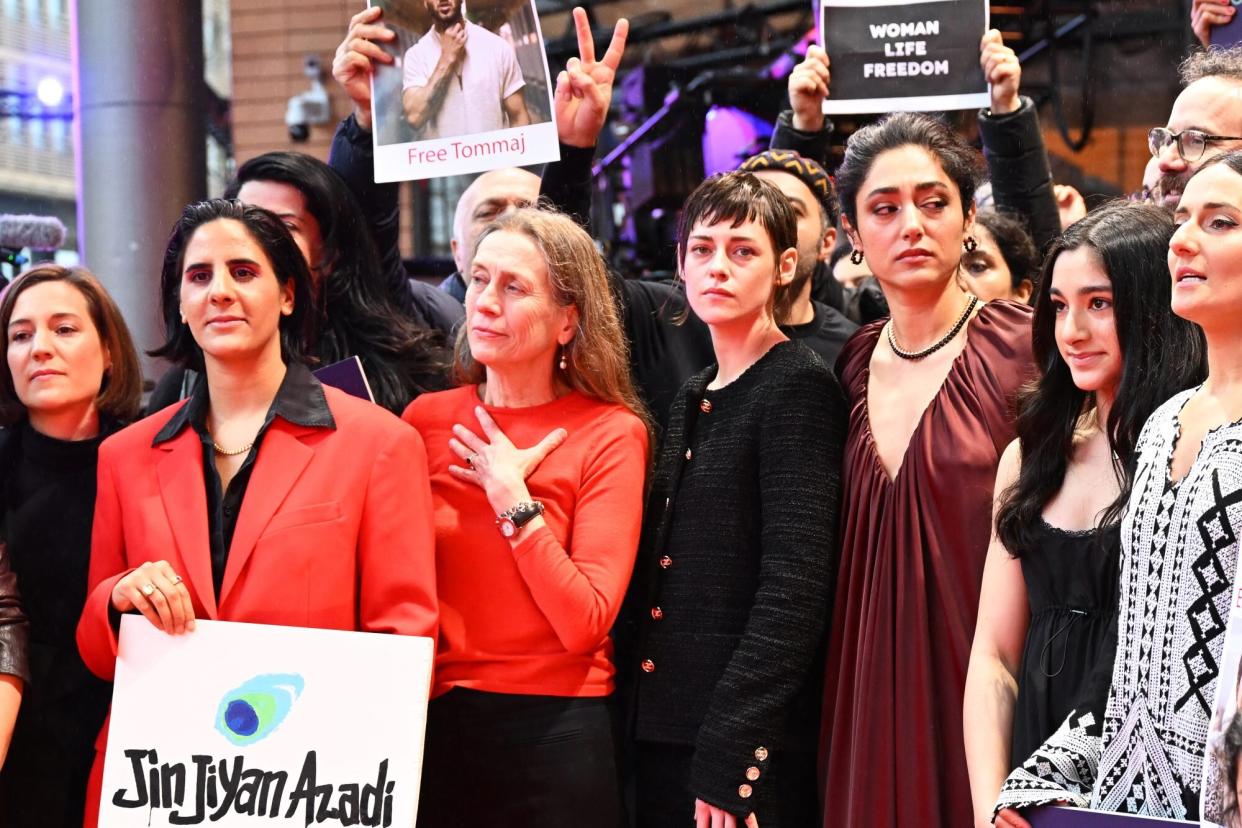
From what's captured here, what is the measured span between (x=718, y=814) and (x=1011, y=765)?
0.53 m

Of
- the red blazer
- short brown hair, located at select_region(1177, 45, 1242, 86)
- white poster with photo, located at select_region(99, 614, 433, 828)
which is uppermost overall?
short brown hair, located at select_region(1177, 45, 1242, 86)

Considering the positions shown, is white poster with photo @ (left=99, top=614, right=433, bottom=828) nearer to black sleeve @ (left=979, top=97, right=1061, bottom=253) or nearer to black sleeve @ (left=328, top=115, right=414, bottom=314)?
black sleeve @ (left=328, top=115, right=414, bottom=314)

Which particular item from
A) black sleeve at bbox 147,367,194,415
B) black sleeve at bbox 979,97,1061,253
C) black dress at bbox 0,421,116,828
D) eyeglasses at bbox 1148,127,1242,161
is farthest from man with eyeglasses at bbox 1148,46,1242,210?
black dress at bbox 0,421,116,828

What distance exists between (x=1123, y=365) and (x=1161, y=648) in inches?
22.2

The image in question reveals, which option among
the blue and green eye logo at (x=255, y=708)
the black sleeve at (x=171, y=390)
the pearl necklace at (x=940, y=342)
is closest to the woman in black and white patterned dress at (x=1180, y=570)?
the pearl necklace at (x=940, y=342)

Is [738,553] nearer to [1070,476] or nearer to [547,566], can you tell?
[547,566]

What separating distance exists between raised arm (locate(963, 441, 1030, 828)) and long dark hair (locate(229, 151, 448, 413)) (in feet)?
4.73

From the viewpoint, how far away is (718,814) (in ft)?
8.12

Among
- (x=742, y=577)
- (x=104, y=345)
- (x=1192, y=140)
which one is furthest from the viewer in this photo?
(x=104, y=345)

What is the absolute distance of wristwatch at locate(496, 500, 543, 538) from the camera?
257 centimetres

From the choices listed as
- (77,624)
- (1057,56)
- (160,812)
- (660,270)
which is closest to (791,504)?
(160,812)

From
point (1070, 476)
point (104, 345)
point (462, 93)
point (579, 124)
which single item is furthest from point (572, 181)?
point (1070, 476)

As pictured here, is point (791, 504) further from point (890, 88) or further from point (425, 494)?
point (890, 88)

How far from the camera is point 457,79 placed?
10.6 feet
